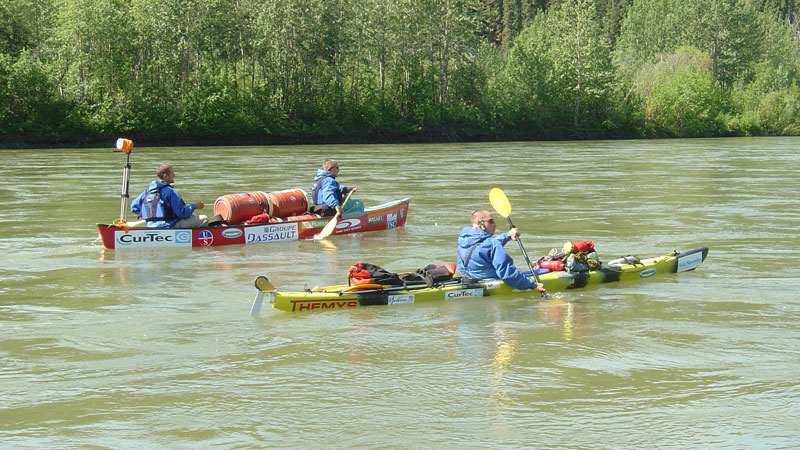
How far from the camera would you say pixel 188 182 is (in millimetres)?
24062

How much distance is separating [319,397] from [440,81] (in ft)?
173

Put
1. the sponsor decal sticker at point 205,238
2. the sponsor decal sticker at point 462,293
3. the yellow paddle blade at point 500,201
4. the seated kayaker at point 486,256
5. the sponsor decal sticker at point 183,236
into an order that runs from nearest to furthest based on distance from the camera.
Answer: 1. the seated kayaker at point 486,256
2. the sponsor decal sticker at point 462,293
3. the yellow paddle blade at point 500,201
4. the sponsor decal sticker at point 183,236
5. the sponsor decal sticker at point 205,238

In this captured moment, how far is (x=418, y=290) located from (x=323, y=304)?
103cm

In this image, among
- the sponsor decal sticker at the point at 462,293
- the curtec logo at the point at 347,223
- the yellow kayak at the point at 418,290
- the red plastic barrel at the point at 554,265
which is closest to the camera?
the yellow kayak at the point at 418,290

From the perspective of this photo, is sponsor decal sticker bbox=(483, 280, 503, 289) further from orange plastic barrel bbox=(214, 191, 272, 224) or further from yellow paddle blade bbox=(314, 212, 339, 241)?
orange plastic barrel bbox=(214, 191, 272, 224)

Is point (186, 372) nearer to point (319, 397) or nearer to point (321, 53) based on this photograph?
point (319, 397)

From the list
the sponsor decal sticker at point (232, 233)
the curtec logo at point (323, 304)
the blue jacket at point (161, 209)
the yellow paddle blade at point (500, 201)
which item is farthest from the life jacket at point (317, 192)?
the curtec logo at point (323, 304)

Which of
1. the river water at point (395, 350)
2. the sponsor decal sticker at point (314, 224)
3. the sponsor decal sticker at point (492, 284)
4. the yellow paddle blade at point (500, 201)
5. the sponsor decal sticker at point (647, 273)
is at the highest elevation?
the yellow paddle blade at point (500, 201)

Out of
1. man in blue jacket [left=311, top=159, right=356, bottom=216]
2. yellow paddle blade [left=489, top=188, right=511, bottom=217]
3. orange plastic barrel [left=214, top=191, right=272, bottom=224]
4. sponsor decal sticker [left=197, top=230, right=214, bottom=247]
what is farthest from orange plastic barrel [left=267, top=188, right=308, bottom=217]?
yellow paddle blade [left=489, top=188, right=511, bottom=217]

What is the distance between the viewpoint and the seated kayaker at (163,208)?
42.2 feet

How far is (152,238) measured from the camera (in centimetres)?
1315

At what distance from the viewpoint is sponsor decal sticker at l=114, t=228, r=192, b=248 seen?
42.9ft

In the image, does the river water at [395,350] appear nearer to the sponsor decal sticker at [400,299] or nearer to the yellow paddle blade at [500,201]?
the sponsor decal sticker at [400,299]

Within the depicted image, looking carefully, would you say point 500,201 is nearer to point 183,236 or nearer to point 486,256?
point 486,256
